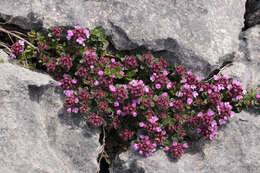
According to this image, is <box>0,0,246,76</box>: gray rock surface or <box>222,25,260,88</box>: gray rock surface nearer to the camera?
<box>0,0,246,76</box>: gray rock surface

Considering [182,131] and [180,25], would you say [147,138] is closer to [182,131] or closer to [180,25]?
[182,131]

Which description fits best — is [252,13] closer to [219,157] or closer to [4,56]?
[219,157]

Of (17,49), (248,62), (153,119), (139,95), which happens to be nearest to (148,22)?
(139,95)

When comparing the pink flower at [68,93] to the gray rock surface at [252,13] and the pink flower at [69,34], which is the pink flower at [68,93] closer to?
the pink flower at [69,34]

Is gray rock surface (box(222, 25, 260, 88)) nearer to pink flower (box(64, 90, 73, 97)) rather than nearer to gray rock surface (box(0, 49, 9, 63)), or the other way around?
pink flower (box(64, 90, 73, 97))

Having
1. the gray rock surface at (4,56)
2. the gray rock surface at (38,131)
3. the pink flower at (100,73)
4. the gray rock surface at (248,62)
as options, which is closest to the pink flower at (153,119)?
the gray rock surface at (38,131)

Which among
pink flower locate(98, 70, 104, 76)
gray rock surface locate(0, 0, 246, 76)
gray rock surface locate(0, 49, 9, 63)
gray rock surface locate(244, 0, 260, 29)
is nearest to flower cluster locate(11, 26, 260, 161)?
pink flower locate(98, 70, 104, 76)
